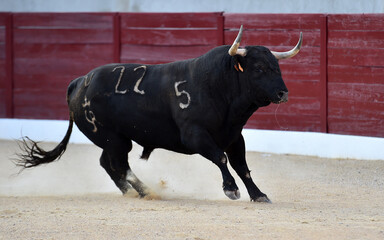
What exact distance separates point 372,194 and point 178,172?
8.10 feet

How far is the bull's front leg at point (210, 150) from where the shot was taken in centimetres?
766

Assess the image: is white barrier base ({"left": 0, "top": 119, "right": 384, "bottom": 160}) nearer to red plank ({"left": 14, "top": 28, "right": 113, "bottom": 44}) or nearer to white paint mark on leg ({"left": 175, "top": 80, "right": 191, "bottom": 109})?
red plank ({"left": 14, "top": 28, "right": 113, "bottom": 44})

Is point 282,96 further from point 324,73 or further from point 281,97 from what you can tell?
point 324,73

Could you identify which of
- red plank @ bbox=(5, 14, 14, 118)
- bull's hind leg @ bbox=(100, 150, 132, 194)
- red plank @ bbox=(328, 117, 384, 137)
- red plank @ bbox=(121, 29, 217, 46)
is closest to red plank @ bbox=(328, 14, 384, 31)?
red plank @ bbox=(328, 117, 384, 137)

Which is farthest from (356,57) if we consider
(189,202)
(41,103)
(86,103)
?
(41,103)

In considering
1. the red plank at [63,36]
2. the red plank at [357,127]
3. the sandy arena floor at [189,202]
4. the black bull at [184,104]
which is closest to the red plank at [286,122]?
the red plank at [357,127]

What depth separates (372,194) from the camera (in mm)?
8406

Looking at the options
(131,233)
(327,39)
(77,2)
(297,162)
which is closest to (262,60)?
(131,233)

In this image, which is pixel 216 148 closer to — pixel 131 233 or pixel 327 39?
pixel 131 233

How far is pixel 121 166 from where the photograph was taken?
859cm

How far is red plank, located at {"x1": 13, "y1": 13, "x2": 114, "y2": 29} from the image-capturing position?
1323cm

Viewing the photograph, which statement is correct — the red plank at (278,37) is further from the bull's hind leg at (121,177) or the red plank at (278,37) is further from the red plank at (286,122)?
the bull's hind leg at (121,177)

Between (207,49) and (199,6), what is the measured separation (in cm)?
91

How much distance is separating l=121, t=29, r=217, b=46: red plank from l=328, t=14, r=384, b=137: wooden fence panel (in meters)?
1.77
